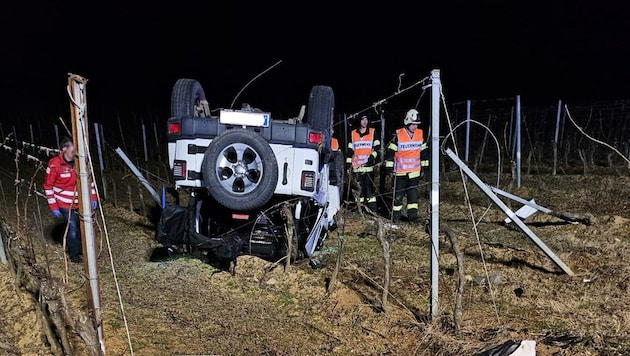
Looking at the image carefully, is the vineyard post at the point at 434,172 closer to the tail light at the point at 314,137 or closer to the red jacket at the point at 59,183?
the tail light at the point at 314,137

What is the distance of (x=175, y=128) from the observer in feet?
17.2

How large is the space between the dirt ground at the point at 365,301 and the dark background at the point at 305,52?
2083 cm

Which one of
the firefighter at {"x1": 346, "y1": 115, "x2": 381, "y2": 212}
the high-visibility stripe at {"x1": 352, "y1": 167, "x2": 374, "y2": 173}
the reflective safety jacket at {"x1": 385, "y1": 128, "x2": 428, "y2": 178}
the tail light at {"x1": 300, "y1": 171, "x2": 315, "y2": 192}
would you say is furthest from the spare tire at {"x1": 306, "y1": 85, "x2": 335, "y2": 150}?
the high-visibility stripe at {"x1": 352, "y1": 167, "x2": 374, "y2": 173}

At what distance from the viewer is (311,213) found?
5.75 metres

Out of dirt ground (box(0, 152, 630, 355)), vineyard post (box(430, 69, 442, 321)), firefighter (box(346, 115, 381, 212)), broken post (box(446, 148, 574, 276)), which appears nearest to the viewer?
vineyard post (box(430, 69, 442, 321))

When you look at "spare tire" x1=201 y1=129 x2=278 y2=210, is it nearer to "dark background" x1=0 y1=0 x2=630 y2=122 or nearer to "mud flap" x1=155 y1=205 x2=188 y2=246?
"mud flap" x1=155 y1=205 x2=188 y2=246

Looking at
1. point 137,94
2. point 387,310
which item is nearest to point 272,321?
point 387,310

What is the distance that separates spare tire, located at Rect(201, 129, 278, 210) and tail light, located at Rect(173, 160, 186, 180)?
17.6 inches

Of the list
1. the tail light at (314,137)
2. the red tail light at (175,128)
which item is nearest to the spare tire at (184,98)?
the red tail light at (175,128)

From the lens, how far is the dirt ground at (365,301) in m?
3.73

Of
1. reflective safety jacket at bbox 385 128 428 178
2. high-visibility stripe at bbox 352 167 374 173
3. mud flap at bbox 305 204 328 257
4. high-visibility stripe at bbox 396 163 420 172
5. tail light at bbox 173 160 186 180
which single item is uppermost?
reflective safety jacket at bbox 385 128 428 178

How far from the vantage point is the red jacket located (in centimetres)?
542

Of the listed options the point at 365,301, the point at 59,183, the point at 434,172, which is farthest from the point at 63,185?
the point at 434,172

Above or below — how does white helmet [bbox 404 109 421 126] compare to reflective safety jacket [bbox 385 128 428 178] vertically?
above
